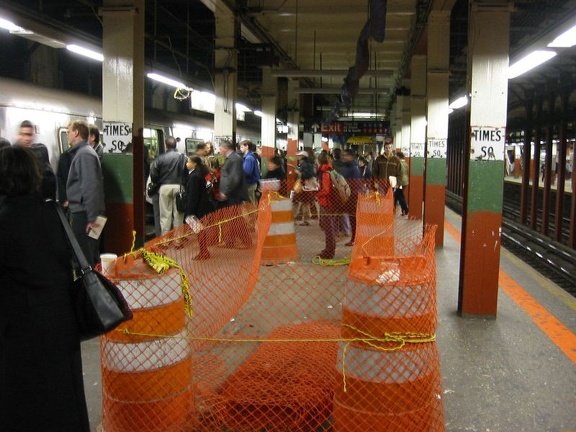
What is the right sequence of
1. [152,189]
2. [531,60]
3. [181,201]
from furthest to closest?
1. [152,189]
2. [181,201]
3. [531,60]

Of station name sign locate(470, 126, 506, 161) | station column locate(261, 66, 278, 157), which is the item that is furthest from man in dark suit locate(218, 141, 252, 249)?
station column locate(261, 66, 278, 157)

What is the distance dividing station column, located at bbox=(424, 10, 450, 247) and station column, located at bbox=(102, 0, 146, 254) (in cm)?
605

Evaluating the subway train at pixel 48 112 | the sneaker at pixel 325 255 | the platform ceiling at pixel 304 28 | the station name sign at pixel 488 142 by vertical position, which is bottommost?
the sneaker at pixel 325 255

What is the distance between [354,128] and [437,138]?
48.0 ft

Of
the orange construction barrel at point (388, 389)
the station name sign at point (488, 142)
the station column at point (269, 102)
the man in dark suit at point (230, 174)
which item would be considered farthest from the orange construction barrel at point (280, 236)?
the station column at point (269, 102)

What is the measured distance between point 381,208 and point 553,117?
6.23 metres

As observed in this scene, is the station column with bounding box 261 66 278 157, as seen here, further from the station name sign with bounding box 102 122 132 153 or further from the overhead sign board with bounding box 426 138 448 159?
the station name sign with bounding box 102 122 132 153

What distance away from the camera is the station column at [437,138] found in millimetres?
11266

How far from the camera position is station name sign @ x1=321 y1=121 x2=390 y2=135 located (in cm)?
2501

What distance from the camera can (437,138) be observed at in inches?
448

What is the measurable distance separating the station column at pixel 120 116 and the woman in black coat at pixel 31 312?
457 cm

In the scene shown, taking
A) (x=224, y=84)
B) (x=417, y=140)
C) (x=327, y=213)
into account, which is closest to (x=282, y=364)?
(x=327, y=213)

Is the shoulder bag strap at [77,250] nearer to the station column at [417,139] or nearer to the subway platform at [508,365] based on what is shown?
the subway platform at [508,365]

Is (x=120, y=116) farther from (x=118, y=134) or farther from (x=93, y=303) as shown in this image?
(x=93, y=303)
